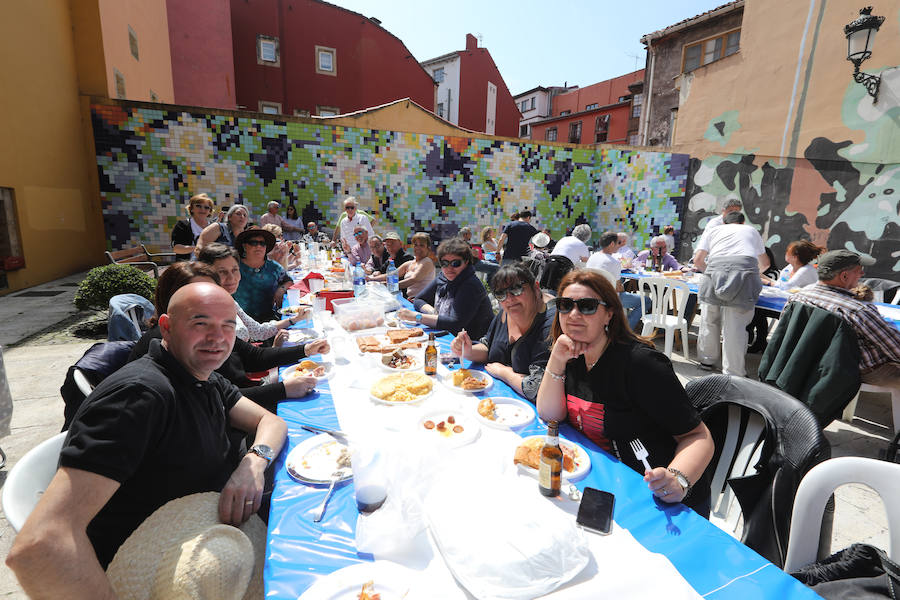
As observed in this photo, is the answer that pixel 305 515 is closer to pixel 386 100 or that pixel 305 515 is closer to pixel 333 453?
pixel 333 453

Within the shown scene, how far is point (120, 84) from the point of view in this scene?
35.2 ft

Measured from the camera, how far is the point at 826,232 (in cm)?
857

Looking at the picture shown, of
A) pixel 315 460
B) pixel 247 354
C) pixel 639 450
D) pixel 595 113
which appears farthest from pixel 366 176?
pixel 595 113

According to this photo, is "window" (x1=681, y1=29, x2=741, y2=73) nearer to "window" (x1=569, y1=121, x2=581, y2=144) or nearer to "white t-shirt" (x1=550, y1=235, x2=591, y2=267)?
"white t-shirt" (x1=550, y1=235, x2=591, y2=267)

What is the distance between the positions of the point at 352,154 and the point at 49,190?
696 centimetres

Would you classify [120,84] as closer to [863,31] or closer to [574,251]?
[574,251]

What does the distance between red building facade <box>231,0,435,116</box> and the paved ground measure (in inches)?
539

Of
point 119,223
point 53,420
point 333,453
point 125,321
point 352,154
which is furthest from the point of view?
point 352,154

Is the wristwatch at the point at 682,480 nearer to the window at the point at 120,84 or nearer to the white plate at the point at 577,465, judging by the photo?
the white plate at the point at 577,465

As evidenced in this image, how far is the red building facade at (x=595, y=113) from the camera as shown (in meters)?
24.5

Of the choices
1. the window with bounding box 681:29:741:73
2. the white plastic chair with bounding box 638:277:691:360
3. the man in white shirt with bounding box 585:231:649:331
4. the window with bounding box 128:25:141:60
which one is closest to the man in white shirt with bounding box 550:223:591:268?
the man in white shirt with bounding box 585:231:649:331

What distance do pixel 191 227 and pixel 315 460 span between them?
6071mm

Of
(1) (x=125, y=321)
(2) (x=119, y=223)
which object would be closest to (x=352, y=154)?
(2) (x=119, y=223)

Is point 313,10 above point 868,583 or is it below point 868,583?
above
